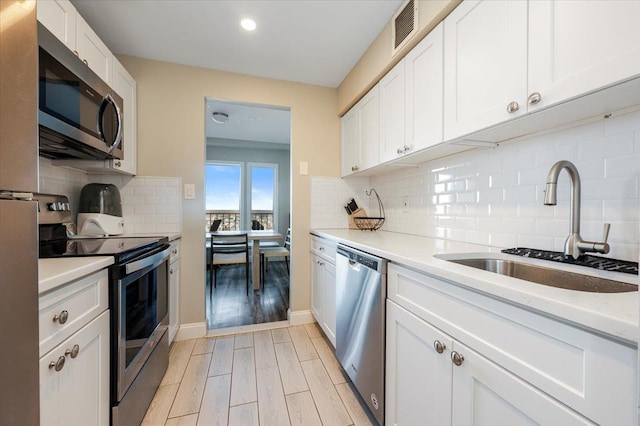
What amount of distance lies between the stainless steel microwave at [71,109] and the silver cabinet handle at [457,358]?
5.90 feet

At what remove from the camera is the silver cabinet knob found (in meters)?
0.87

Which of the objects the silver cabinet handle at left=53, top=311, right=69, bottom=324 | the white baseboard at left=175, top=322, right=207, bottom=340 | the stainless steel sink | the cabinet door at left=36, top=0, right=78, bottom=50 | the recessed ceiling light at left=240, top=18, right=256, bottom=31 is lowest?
the white baseboard at left=175, top=322, right=207, bottom=340

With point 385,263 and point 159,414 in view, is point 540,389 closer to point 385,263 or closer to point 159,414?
point 385,263

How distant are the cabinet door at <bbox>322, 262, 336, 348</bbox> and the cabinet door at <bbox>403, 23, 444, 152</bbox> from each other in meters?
1.07

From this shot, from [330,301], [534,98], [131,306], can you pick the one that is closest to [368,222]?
[330,301]

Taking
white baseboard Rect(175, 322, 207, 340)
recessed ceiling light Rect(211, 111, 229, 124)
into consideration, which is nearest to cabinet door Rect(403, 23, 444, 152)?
white baseboard Rect(175, 322, 207, 340)

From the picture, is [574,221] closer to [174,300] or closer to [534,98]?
[534,98]

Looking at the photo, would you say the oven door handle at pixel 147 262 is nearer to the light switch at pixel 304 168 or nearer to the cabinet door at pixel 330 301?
the cabinet door at pixel 330 301

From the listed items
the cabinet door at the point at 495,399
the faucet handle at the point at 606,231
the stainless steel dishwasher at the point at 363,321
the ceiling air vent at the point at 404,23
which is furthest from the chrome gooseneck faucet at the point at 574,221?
the ceiling air vent at the point at 404,23

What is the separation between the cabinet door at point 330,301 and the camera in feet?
6.20

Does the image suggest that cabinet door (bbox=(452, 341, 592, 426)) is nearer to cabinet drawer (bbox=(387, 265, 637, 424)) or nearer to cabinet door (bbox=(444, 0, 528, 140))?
cabinet drawer (bbox=(387, 265, 637, 424))

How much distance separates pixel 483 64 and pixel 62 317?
185 centimetres

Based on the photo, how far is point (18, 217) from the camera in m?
0.51

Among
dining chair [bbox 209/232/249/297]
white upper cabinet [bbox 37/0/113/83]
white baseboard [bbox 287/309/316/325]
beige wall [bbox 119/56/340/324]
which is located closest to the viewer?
white upper cabinet [bbox 37/0/113/83]
